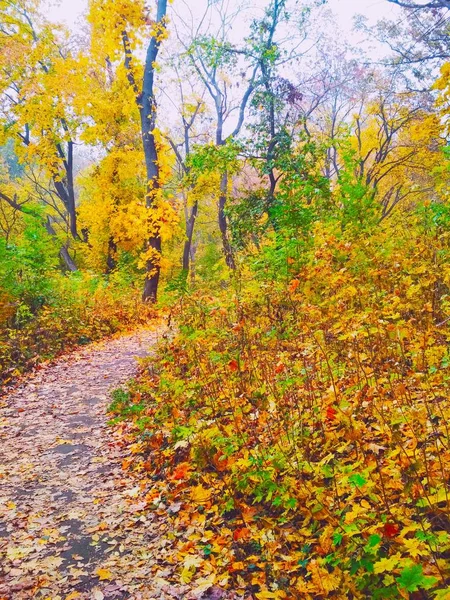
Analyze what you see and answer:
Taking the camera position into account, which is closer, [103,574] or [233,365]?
[103,574]

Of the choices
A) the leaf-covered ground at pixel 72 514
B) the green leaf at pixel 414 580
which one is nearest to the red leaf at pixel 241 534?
the leaf-covered ground at pixel 72 514

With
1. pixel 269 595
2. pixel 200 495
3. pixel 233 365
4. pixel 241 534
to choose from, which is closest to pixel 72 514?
pixel 200 495

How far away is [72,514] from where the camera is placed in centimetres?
404

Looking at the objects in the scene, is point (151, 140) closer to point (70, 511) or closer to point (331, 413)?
point (70, 511)

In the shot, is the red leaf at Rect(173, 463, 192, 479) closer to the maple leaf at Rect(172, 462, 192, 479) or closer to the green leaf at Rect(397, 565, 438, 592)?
the maple leaf at Rect(172, 462, 192, 479)

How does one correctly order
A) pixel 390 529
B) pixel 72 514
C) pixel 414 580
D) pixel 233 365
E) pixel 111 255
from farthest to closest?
pixel 111 255 → pixel 233 365 → pixel 72 514 → pixel 390 529 → pixel 414 580

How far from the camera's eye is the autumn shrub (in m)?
2.65

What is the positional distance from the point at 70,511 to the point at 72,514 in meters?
0.07

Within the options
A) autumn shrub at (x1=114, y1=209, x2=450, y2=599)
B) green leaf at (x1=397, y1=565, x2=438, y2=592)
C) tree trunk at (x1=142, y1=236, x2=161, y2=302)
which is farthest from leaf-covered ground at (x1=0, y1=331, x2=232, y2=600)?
tree trunk at (x1=142, y1=236, x2=161, y2=302)

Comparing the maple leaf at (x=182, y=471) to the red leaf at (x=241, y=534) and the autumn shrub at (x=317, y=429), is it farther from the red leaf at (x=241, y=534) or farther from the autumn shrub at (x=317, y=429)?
the red leaf at (x=241, y=534)

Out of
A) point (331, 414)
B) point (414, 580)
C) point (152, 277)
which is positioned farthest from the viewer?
point (152, 277)

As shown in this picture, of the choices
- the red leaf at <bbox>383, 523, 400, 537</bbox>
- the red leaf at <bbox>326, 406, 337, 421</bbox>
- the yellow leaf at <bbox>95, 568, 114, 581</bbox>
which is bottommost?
the yellow leaf at <bbox>95, 568, 114, 581</bbox>

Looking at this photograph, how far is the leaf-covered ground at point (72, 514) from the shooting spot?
3.14m

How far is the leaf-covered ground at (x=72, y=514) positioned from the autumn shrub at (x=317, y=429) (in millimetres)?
271
